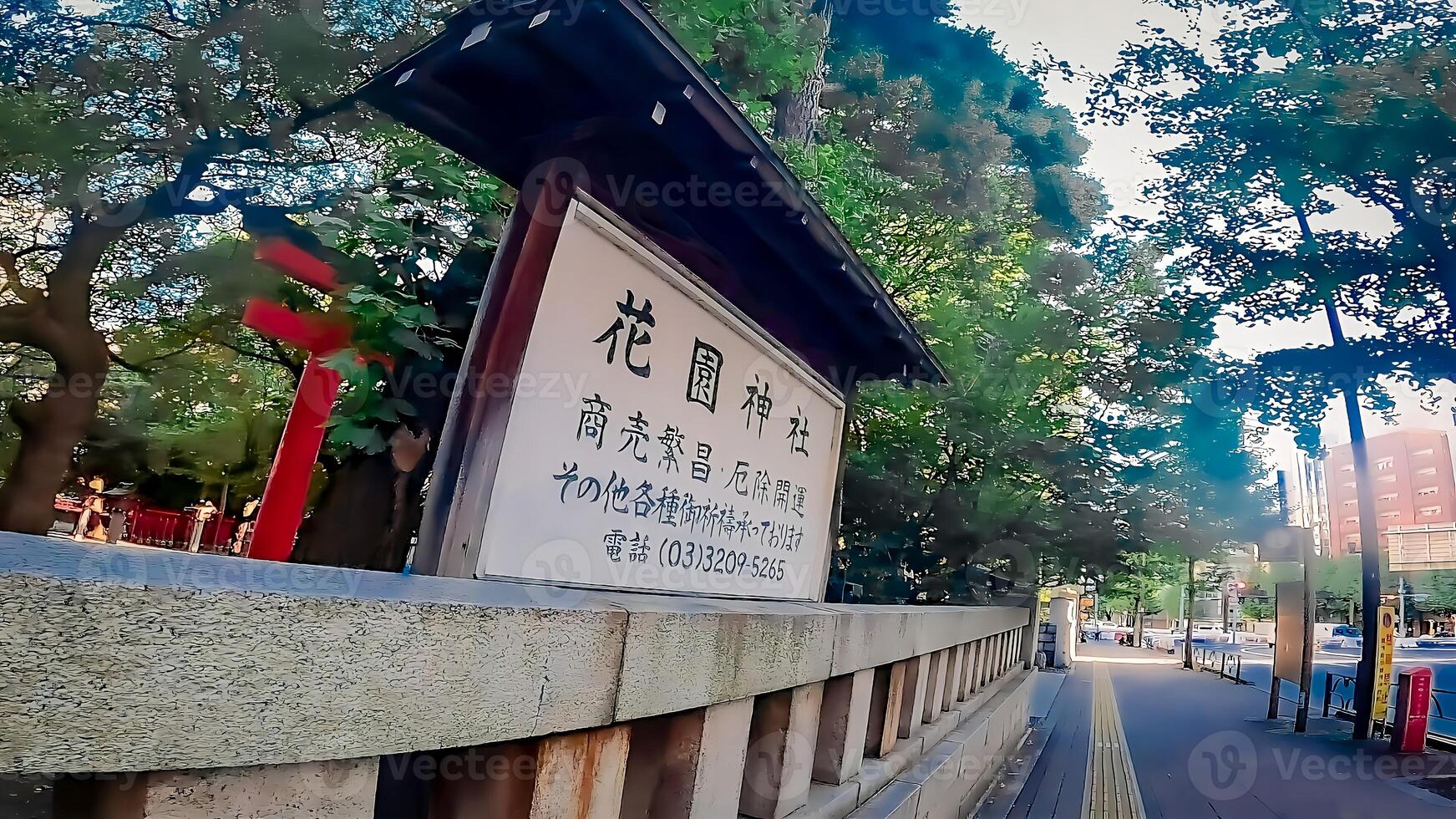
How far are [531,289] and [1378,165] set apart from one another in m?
11.5

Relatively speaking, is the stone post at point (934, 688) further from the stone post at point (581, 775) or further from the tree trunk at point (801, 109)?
the tree trunk at point (801, 109)

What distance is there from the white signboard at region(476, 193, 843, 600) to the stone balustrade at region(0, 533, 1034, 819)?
9.9 inches

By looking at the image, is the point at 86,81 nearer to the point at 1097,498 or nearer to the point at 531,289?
the point at 531,289

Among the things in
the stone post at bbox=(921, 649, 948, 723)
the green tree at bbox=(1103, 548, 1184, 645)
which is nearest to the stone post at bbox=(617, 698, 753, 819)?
the stone post at bbox=(921, 649, 948, 723)

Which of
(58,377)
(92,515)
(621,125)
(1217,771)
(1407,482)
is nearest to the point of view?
(621,125)

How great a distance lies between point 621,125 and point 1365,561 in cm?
1647

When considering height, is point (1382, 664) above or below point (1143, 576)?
below

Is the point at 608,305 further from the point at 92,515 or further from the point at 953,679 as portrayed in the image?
the point at 92,515

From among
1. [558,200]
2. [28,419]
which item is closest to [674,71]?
[558,200]

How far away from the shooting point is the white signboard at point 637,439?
79.1 inches

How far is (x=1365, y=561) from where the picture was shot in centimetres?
1371

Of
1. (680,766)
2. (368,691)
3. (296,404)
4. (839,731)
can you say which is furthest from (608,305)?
(296,404)

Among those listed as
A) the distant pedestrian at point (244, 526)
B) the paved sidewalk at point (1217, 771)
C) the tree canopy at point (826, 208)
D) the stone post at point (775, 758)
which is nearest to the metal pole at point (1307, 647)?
the paved sidewalk at point (1217, 771)

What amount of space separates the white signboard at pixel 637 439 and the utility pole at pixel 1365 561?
1184 cm
